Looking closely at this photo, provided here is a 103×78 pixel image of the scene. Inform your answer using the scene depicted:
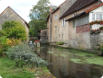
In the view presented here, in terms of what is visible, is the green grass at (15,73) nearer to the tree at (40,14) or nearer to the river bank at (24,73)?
the river bank at (24,73)

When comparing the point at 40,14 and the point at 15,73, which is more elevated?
the point at 40,14

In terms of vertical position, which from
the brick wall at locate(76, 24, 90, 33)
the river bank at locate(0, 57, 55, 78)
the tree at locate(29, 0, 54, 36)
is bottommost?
the river bank at locate(0, 57, 55, 78)

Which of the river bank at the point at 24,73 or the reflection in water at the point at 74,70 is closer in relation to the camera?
the river bank at the point at 24,73

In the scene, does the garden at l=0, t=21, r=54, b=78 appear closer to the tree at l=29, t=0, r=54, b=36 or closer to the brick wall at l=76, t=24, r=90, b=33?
the brick wall at l=76, t=24, r=90, b=33

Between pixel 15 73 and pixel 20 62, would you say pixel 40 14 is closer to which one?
pixel 20 62

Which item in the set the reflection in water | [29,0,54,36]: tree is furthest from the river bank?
[29,0,54,36]: tree

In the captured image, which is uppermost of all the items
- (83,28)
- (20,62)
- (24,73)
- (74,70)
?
(83,28)

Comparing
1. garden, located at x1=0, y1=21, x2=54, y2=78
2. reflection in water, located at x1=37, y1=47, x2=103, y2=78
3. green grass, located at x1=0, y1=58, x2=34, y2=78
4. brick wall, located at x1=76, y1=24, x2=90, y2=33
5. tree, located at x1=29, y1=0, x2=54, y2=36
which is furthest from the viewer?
tree, located at x1=29, y1=0, x2=54, y2=36

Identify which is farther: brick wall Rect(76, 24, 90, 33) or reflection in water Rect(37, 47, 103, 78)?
brick wall Rect(76, 24, 90, 33)

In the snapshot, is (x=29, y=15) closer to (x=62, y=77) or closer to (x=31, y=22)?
(x=31, y=22)

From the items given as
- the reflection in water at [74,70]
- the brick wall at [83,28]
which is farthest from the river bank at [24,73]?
the brick wall at [83,28]

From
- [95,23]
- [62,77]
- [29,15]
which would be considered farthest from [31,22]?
[62,77]

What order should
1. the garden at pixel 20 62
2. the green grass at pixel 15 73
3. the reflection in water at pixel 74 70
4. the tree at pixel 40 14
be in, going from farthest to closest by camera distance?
the tree at pixel 40 14 < the reflection in water at pixel 74 70 < the garden at pixel 20 62 < the green grass at pixel 15 73

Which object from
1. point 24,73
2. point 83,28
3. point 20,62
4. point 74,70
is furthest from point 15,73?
point 83,28
